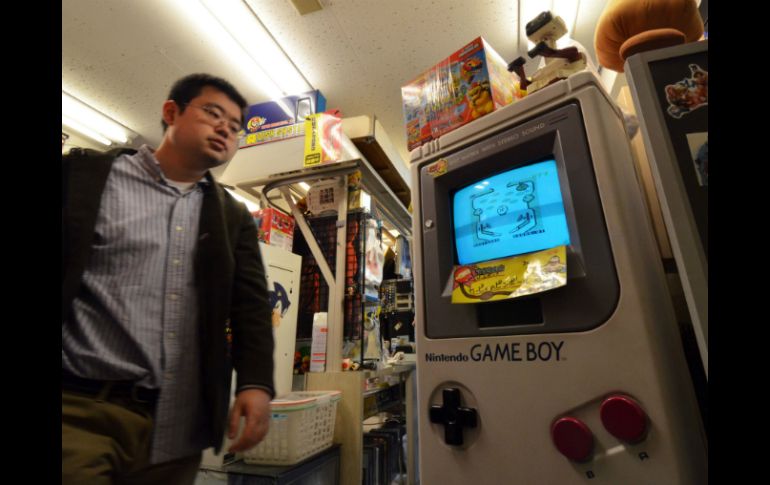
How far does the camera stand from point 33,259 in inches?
12.3

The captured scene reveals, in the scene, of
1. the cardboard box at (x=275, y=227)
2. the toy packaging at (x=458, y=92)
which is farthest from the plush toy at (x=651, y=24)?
the cardboard box at (x=275, y=227)

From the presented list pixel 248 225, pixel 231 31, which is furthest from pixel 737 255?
pixel 231 31

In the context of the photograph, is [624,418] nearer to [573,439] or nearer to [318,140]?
[573,439]

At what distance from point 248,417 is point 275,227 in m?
1.59

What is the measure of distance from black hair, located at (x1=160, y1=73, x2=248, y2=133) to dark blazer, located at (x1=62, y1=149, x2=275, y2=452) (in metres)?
0.09

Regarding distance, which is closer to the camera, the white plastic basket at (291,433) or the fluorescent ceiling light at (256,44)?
the white plastic basket at (291,433)

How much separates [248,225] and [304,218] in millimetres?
1690

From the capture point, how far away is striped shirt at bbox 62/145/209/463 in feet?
1.13

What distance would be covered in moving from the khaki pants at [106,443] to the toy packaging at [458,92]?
0.88 m

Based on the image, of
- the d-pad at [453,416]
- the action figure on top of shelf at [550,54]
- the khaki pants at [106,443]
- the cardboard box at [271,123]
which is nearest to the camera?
the khaki pants at [106,443]

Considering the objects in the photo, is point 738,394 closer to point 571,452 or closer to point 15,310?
point 571,452

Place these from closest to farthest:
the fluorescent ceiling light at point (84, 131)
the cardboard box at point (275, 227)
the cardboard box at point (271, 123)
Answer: the fluorescent ceiling light at point (84, 131) → the cardboard box at point (271, 123) → the cardboard box at point (275, 227)

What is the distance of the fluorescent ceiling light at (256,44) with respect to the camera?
1928mm

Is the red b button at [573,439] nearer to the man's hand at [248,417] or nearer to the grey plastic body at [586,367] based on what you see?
the grey plastic body at [586,367]
